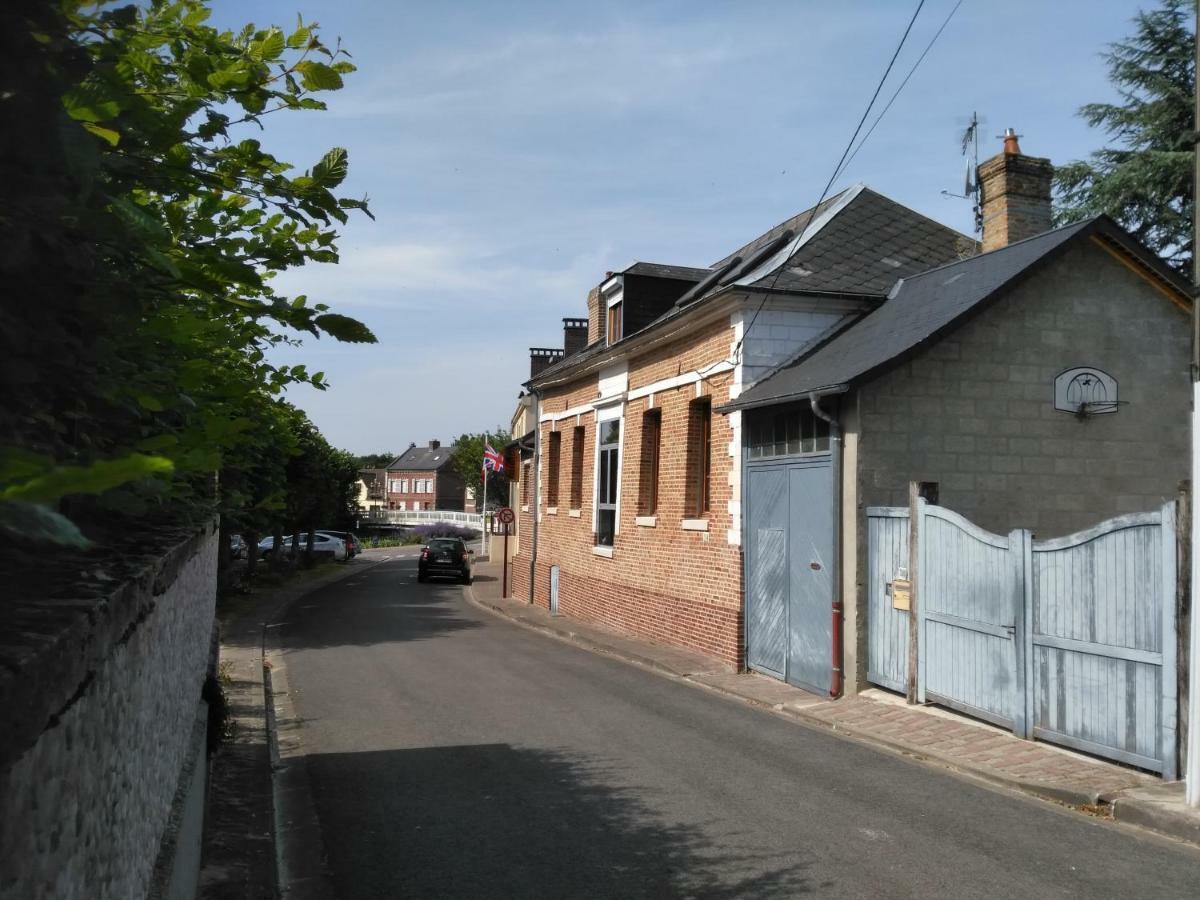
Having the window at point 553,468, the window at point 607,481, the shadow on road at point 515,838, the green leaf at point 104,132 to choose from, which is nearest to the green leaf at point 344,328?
the green leaf at point 104,132

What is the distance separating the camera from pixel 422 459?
11469 cm

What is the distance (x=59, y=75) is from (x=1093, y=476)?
12300mm

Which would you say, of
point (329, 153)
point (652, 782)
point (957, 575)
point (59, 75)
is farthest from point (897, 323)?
point (59, 75)

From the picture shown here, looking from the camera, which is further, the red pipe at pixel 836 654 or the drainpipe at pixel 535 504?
the drainpipe at pixel 535 504

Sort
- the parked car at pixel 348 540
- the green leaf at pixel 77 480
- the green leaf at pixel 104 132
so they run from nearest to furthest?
the green leaf at pixel 77 480, the green leaf at pixel 104 132, the parked car at pixel 348 540

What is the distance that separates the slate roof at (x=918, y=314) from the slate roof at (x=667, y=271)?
643cm

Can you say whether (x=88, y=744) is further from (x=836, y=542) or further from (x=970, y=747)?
(x=836, y=542)

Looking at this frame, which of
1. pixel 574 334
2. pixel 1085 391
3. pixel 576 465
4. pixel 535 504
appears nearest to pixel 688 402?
pixel 1085 391

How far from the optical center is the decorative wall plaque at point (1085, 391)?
→ 39.3 feet

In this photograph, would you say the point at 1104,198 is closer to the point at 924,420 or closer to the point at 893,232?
the point at 893,232

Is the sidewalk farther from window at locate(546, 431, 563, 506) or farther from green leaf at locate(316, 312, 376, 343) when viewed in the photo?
window at locate(546, 431, 563, 506)

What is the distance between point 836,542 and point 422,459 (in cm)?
10553

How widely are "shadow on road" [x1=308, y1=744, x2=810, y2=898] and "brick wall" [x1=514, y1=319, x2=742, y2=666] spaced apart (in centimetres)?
668

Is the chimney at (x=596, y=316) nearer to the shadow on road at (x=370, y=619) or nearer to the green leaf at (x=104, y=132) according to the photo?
the shadow on road at (x=370, y=619)
